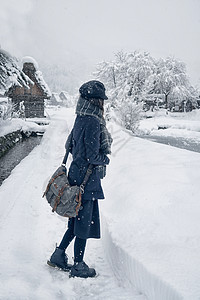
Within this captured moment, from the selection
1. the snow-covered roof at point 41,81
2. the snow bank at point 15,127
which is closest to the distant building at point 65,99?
the snow-covered roof at point 41,81

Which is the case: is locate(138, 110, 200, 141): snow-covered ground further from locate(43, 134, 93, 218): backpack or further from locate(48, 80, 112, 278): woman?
locate(43, 134, 93, 218): backpack

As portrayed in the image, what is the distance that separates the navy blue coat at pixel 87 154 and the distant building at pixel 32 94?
2379 cm

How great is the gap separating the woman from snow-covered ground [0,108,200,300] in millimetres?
324

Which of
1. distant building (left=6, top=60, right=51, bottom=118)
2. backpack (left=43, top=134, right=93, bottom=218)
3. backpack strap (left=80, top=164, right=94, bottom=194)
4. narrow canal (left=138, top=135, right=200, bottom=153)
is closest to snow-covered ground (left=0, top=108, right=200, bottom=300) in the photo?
backpack (left=43, top=134, right=93, bottom=218)

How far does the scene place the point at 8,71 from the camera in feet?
16.7

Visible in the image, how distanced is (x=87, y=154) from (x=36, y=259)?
1.37m

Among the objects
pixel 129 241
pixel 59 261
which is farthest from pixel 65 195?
pixel 129 241

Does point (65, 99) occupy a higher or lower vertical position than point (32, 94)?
higher

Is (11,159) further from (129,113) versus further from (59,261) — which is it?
(129,113)

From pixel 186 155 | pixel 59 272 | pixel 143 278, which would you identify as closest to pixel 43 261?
pixel 59 272

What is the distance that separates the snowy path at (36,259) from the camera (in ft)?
7.06

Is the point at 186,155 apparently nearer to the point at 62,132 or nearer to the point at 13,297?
the point at 13,297

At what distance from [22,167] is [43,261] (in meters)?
5.35

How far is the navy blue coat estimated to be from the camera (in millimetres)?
2301
